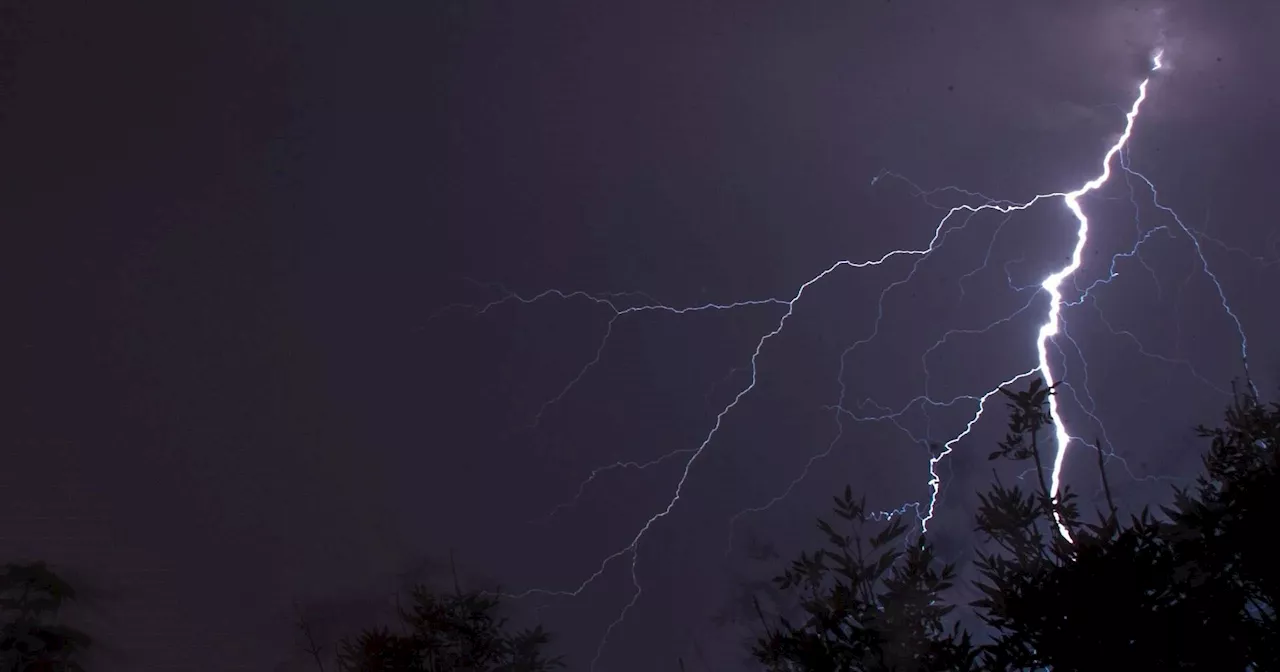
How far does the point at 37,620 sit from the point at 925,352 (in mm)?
8963

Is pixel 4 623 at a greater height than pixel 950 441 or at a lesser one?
lesser

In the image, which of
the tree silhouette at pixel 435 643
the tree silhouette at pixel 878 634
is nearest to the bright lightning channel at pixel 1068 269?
the tree silhouette at pixel 878 634

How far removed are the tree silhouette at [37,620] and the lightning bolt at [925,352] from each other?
12.9 ft

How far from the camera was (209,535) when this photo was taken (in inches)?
268

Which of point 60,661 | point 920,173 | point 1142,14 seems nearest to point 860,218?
point 920,173

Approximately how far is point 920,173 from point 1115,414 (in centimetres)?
369

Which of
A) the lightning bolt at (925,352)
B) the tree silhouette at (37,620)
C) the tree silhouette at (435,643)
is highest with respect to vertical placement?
the lightning bolt at (925,352)

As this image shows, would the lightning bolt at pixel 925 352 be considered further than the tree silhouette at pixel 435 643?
Yes

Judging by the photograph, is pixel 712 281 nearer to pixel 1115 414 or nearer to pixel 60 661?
pixel 1115 414

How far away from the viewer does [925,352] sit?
25.6 feet

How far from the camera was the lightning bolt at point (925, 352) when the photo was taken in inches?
294

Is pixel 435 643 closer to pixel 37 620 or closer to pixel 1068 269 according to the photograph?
pixel 37 620

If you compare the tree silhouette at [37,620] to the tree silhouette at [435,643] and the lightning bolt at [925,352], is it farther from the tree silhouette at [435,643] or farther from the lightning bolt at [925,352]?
the tree silhouette at [435,643]

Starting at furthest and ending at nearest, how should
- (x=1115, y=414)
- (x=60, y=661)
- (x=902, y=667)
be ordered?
1. (x=1115, y=414)
2. (x=60, y=661)
3. (x=902, y=667)
